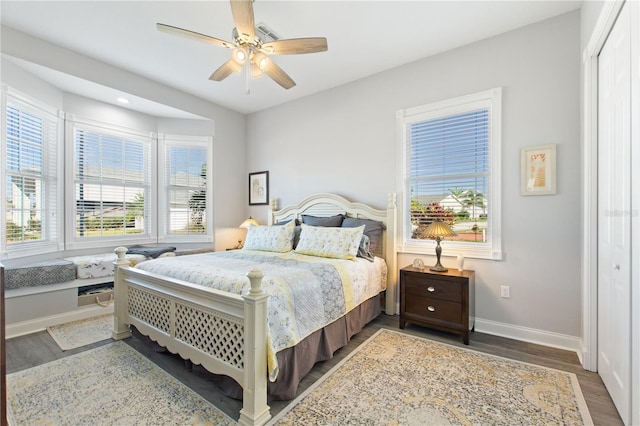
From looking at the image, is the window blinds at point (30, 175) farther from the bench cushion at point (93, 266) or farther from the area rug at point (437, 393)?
the area rug at point (437, 393)

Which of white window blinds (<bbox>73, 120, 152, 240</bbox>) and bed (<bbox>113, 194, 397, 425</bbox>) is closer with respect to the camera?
bed (<bbox>113, 194, 397, 425</bbox>)

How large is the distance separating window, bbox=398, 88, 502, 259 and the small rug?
3381 mm

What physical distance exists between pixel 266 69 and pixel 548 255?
3032 mm

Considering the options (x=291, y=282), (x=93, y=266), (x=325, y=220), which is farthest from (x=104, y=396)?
(x=325, y=220)

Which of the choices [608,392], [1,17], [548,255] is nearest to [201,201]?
[1,17]

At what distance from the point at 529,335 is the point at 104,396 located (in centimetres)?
347

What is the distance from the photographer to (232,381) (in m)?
1.94

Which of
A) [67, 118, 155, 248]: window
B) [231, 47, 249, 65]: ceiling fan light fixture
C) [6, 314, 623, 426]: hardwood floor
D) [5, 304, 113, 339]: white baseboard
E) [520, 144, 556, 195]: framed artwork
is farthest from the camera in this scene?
[67, 118, 155, 248]: window

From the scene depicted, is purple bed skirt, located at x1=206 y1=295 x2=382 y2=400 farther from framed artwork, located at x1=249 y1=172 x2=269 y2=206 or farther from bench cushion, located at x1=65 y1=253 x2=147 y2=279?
framed artwork, located at x1=249 y1=172 x2=269 y2=206

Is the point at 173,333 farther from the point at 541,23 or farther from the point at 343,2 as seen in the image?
the point at 541,23

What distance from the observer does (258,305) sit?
1663 millimetres

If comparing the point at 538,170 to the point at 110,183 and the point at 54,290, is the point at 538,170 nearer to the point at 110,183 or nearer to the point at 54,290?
the point at 54,290

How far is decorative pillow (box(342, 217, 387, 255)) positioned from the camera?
3383 mm

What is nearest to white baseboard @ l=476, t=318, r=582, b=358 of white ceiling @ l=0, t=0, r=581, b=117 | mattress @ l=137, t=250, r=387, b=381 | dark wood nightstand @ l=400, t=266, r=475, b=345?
dark wood nightstand @ l=400, t=266, r=475, b=345
